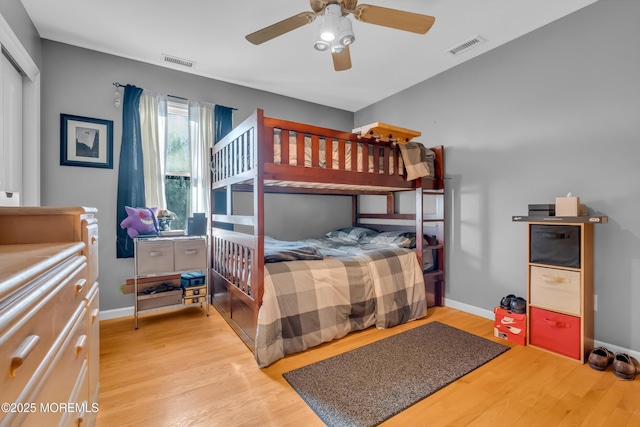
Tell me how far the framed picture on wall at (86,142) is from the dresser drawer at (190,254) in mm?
1099

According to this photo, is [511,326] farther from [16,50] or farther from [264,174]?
[16,50]

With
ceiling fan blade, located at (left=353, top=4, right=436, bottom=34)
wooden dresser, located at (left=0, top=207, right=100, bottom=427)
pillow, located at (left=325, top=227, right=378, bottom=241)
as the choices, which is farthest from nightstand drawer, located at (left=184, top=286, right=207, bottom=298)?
ceiling fan blade, located at (left=353, top=4, right=436, bottom=34)

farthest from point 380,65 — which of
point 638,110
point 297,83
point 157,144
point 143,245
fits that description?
point 143,245

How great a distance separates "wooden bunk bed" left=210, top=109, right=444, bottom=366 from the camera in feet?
7.09

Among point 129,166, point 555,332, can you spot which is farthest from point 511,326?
point 129,166

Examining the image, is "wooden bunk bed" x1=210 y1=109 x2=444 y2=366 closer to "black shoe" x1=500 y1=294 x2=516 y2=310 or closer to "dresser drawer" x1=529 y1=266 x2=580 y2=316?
"black shoe" x1=500 y1=294 x2=516 y2=310

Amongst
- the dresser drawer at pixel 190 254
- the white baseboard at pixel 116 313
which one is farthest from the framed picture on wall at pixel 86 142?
the white baseboard at pixel 116 313

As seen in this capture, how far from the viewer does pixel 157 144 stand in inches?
123

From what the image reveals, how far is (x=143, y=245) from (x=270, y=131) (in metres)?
1.59

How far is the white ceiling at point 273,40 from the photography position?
2.25 m

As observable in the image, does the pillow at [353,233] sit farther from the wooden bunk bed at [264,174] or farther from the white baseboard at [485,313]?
the white baseboard at [485,313]

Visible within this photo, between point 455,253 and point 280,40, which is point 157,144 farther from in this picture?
point 455,253

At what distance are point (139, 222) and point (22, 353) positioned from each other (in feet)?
7.92

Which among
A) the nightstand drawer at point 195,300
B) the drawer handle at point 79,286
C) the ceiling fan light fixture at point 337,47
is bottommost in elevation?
the nightstand drawer at point 195,300
